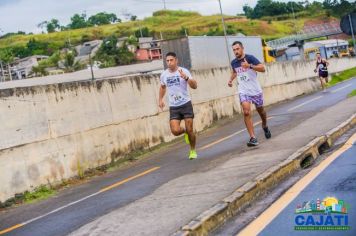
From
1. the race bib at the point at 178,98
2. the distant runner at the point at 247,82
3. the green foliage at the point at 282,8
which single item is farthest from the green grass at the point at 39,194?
the green foliage at the point at 282,8

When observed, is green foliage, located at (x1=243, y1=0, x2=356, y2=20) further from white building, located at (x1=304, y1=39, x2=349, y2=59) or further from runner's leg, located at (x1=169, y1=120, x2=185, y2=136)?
runner's leg, located at (x1=169, y1=120, x2=185, y2=136)

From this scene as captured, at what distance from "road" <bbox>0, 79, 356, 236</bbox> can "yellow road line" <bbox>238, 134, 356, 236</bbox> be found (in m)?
0.66

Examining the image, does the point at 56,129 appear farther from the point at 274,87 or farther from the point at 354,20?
the point at 274,87

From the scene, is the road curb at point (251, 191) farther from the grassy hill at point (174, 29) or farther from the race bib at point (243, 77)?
the grassy hill at point (174, 29)

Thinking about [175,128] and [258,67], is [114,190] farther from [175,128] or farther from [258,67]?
[258,67]

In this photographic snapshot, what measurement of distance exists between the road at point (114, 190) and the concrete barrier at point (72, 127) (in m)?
0.52

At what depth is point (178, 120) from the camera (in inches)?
387

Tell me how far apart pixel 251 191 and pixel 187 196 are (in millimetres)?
773

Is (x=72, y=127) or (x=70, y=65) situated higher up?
(x=70, y=65)

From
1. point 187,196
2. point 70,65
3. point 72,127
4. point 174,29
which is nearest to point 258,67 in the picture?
point 72,127

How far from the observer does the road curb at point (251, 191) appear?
5.09 meters

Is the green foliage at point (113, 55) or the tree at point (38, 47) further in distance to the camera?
the tree at point (38, 47)

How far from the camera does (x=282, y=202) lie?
19.0 ft

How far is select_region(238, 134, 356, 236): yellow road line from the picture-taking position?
16.5 ft
